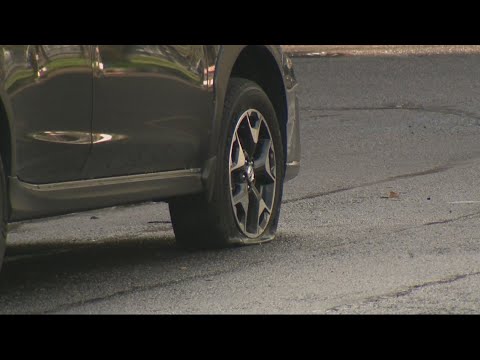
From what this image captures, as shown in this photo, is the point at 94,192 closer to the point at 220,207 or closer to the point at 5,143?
the point at 5,143

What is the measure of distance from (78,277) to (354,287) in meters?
1.36

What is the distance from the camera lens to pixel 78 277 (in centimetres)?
691

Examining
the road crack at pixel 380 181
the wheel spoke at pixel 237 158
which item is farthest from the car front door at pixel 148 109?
the road crack at pixel 380 181

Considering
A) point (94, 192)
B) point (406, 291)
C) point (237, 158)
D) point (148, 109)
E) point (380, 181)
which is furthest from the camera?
point (380, 181)

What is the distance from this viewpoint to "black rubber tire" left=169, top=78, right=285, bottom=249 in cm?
753

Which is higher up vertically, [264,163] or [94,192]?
[94,192]

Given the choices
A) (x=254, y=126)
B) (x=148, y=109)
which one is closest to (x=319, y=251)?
(x=254, y=126)

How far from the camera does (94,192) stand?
6.52 m

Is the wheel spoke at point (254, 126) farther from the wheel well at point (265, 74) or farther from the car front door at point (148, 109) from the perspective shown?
the car front door at point (148, 109)

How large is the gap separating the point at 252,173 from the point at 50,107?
76.7 inches

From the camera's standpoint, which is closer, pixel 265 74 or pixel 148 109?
pixel 148 109

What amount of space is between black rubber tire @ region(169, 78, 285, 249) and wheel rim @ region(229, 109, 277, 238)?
0.16 ft

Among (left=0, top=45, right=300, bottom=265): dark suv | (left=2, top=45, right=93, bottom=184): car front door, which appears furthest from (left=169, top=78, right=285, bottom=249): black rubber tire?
(left=2, top=45, right=93, bottom=184): car front door
